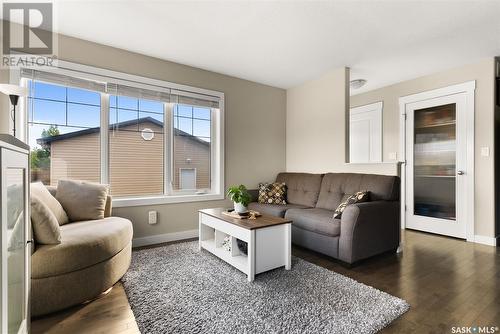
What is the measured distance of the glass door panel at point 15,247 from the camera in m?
1.00

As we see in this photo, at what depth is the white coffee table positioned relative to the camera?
2184mm

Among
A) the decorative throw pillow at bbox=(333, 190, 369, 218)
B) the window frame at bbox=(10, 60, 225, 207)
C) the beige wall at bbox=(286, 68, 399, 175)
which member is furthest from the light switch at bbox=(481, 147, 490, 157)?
the window frame at bbox=(10, 60, 225, 207)

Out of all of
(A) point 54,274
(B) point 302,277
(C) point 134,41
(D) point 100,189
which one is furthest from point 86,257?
(C) point 134,41

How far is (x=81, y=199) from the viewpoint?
2.46 m

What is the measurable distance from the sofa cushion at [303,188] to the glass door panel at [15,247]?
304cm

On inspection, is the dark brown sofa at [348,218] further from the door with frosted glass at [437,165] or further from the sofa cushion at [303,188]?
the door with frosted glass at [437,165]

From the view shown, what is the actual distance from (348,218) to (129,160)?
269 centimetres

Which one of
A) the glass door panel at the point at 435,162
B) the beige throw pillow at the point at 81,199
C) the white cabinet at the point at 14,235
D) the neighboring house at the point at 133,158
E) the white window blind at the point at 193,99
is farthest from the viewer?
the glass door panel at the point at 435,162

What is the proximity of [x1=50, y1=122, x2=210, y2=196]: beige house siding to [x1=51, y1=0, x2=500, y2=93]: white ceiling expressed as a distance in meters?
1.12

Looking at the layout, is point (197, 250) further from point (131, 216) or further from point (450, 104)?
point (450, 104)

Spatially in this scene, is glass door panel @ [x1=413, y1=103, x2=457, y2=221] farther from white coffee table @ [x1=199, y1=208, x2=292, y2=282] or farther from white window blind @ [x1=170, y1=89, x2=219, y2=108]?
white window blind @ [x1=170, y1=89, x2=219, y2=108]

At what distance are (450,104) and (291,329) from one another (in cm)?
392

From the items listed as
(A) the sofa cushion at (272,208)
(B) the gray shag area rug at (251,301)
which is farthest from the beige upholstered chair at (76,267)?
(A) the sofa cushion at (272,208)

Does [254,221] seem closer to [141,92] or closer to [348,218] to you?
[348,218]
